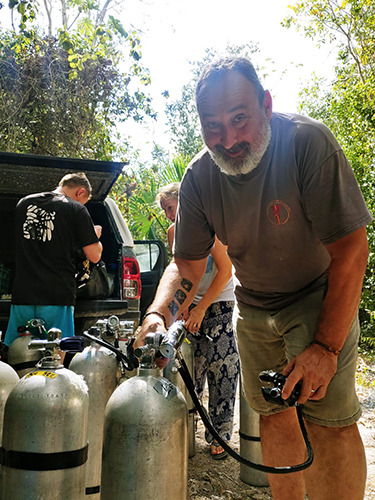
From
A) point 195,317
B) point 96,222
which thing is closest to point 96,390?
point 195,317

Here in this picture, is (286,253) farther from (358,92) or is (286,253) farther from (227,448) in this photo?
(358,92)

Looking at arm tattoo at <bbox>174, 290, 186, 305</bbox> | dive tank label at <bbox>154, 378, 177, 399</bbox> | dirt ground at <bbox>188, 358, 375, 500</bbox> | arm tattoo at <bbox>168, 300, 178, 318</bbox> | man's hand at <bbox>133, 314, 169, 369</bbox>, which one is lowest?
dirt ground at <bbox>188, 358, 375, 500</bbox>

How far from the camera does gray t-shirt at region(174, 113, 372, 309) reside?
1.94 m

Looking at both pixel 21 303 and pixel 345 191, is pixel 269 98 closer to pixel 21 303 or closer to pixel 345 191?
pixel 345 191

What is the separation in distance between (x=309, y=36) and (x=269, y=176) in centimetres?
987

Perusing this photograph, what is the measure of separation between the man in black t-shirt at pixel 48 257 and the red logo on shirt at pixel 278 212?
205 centimetres

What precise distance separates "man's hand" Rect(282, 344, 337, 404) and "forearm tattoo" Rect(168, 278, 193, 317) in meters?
0.65

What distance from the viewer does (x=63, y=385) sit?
1.75 m

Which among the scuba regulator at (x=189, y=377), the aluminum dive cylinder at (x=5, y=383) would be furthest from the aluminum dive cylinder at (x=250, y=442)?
the aluminum dive cylinder at (x=5, y=383)

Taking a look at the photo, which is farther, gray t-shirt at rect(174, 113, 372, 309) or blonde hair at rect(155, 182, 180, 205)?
blonde hair at rect(155, 182, 180, 205)

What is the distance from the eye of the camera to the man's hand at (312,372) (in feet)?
5.98

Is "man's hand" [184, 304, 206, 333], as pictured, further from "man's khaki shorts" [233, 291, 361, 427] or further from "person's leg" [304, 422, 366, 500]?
"person's leg" [304, 422, 366, 500]

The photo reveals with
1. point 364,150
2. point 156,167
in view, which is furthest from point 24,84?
point 364,150

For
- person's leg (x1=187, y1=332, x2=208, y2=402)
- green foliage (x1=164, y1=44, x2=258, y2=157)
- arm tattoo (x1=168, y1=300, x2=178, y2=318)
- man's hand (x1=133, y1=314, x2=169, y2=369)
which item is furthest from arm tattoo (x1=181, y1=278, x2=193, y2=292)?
green foliage (x1=164, y1=44, x2=258, y2=157)
